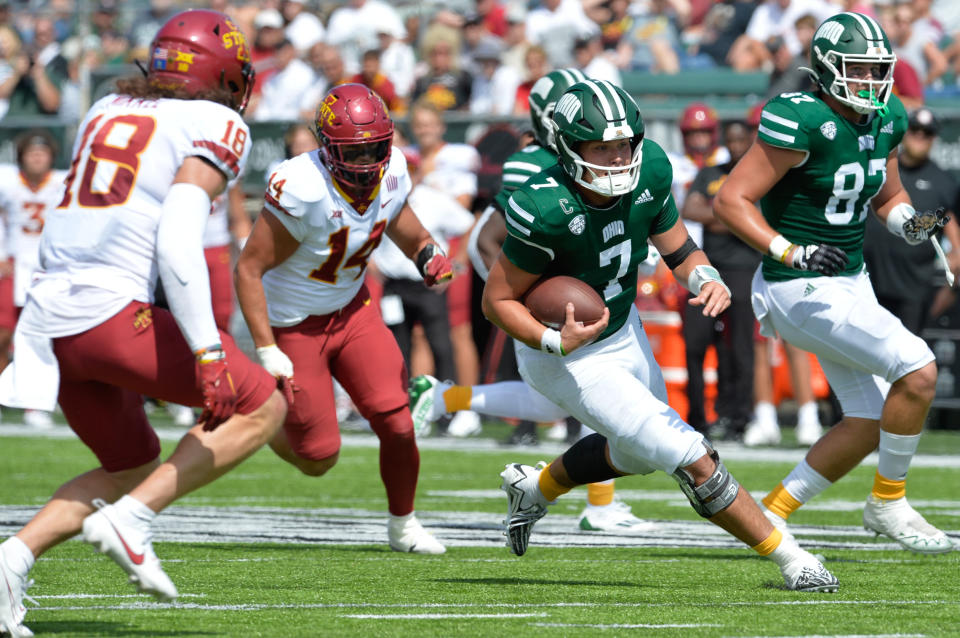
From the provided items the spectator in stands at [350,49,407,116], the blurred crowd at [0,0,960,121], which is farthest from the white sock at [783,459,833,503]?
the spectator in stands at [350,49,407,116]

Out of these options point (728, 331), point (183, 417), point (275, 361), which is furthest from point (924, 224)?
point (183, 417)

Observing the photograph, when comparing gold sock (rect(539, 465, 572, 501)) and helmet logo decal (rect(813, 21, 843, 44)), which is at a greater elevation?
helmet logo decal (rect(813, 21, 843, 44))

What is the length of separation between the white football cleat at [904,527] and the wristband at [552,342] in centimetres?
166

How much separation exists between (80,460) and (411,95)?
591 centimetres

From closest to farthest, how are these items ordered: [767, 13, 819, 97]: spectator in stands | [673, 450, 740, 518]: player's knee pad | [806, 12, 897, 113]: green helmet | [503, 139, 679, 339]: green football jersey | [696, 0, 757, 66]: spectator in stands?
[673, 450, 740, 518]: player's knee pad, [503, 139, 679, 339]: green football jersey, [806, 12, 897, 113]: green helmet, [767, 13, 819, 97]: spectator in stands, [696, 0, 757, 66]: spectator in stands

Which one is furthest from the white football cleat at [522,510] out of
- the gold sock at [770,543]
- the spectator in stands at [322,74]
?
the spectator in stands at [322,74]

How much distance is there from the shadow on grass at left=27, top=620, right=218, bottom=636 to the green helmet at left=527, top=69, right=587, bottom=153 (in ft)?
10.7

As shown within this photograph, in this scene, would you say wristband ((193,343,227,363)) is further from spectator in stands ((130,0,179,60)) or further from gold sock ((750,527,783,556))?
spectator in stands ((130,0,179,60))

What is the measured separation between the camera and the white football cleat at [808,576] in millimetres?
4820

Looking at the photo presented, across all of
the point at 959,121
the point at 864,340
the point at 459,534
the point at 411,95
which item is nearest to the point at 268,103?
the point at 411,95

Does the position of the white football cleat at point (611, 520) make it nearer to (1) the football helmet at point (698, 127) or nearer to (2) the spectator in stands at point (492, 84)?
(1) the football helmet at point (698, 127)

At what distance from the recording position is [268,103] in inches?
581

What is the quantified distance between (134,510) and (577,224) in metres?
1.70

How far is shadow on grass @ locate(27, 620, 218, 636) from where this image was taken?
13.2 ft
